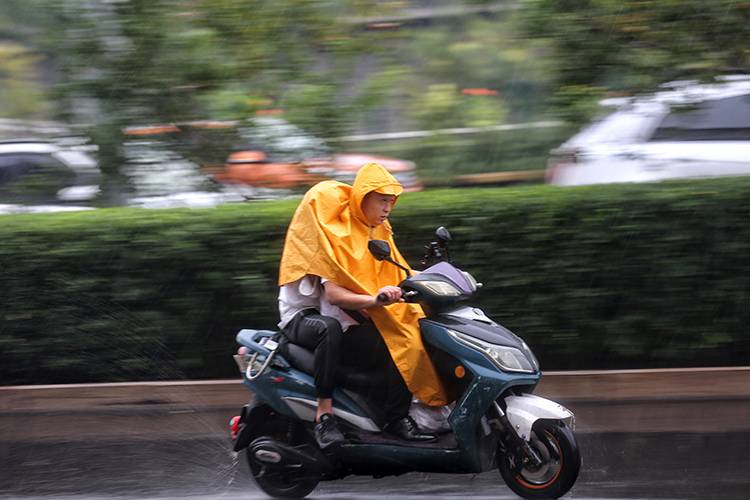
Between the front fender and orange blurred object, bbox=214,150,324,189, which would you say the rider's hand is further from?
orange blurred object, bbox=214,150,324,189

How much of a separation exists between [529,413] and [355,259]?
3.53ft

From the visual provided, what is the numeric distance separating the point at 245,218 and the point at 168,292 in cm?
71

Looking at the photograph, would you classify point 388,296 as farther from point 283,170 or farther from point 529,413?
point 283,170

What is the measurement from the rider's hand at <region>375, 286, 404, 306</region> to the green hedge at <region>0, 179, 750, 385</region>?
218cm

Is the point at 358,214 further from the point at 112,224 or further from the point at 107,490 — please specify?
the point at 112,224

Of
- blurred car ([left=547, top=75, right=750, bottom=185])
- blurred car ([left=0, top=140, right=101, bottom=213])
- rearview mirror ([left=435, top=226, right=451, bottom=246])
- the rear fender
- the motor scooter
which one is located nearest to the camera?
the motor scooter

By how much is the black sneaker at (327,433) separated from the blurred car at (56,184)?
12.4ft

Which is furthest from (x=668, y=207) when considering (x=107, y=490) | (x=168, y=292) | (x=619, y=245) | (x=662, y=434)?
(x=107, y=490)

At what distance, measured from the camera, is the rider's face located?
5.43 meters

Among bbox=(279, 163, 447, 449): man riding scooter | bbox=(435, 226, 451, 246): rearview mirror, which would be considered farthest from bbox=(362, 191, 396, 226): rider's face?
bbox=(435, 226, 451, 246): rearview mirror

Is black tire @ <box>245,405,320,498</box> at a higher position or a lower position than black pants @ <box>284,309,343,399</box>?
lower

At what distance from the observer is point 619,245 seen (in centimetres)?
724

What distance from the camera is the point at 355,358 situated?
18.2 ft

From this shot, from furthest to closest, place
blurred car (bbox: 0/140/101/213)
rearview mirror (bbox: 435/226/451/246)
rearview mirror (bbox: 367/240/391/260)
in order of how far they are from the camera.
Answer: blurred car (bbox: 0/140/101/213), rearview mirror (bbox: 435/226/451/246), rearview mirror (bbox: 367/240/391/260)
